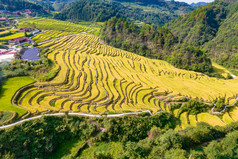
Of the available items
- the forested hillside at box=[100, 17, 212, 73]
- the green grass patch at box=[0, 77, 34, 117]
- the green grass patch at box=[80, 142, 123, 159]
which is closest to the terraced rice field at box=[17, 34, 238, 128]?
the green grass patch at box=[0, 77, 34, 117]

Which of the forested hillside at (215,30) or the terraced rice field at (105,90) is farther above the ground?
the forested hillside at (215,30)

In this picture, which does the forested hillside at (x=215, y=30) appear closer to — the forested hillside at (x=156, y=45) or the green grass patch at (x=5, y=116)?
the forested hillside at (x=156, y=45)

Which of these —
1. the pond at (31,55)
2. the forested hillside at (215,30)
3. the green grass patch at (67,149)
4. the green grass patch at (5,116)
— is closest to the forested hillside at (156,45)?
the forested hillside at (215,30)

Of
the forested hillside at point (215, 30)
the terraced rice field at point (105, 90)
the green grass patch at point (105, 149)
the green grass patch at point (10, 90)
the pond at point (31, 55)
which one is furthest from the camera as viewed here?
the forested hillside at point (215, 30)

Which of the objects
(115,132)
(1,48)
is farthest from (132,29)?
(115,132)

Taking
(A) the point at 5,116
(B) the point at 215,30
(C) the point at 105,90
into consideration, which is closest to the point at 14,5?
(C) the point at 105,90
